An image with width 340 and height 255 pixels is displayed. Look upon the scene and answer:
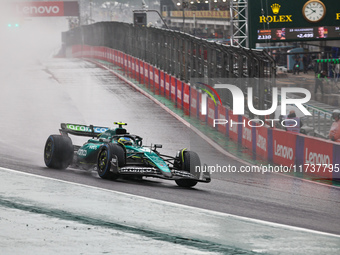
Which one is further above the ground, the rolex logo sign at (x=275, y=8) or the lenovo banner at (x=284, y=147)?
the rolex logo sign at (x=275, y=8)

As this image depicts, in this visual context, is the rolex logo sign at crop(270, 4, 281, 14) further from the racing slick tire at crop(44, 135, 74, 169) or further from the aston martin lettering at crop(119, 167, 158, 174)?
the aston martin lettering at crop(119, 167, 158, 174)

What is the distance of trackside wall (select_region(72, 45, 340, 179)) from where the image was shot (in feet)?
50.8

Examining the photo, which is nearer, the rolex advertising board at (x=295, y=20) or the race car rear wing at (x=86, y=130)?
the race car rear wing at (x=86, y=130)

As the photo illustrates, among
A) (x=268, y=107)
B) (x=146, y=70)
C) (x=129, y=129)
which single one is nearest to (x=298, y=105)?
(x=268, y=107)

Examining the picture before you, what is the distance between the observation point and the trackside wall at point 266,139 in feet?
50.8

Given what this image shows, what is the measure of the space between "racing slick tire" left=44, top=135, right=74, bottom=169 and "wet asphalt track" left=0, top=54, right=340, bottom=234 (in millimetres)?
254

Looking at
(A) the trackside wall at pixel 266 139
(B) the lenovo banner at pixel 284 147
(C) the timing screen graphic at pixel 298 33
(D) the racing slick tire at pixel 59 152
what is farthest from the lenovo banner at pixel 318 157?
(C) the timing screen graphic at pixel 298 33

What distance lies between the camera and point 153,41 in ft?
126

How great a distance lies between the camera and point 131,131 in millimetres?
23141

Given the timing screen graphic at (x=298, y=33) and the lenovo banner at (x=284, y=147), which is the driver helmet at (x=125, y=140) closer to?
the lenovo banner at (x=284, y=147)

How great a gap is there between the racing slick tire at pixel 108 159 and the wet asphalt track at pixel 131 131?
0.16 metres

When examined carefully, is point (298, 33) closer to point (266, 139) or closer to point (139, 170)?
point (266, 139)

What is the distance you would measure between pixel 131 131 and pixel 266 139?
6221 millimetres

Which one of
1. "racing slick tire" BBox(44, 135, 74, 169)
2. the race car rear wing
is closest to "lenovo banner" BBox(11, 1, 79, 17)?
the race car rear wing
